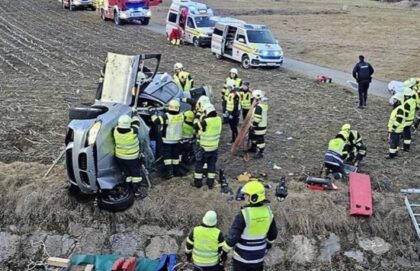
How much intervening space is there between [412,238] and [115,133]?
18.5ft

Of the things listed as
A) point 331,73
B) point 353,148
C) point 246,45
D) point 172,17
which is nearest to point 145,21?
point 172,17

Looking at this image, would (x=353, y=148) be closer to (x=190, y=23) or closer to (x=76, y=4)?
(x=190, y=23)

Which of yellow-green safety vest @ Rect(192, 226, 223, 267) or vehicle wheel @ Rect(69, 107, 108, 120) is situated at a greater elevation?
vehicle wheel @ Rect(69, 107, 108, 120)

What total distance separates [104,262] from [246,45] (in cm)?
1642

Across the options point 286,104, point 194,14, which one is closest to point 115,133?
point 286,104

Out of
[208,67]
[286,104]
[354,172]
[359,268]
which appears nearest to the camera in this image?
[359,268]

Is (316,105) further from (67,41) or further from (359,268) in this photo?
(67,41)

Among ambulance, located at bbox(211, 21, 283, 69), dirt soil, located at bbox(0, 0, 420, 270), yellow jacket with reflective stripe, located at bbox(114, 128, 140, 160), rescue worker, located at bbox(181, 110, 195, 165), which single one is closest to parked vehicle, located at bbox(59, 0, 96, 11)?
ambulance, located at bbox(211, 21, 283, 69)

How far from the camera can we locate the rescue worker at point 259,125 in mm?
13312

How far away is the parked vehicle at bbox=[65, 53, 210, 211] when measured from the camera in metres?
10.3

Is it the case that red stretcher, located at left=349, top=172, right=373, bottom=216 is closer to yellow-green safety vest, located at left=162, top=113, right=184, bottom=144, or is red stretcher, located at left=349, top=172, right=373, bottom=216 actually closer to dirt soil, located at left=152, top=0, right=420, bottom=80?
yellow-green safety vest, located at left=162, top=113, right=184, bottom=144

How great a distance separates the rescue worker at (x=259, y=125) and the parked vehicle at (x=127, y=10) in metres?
23.5

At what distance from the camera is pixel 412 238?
35.0 feet

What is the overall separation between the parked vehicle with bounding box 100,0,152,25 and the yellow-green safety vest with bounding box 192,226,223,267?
93.7 feet
